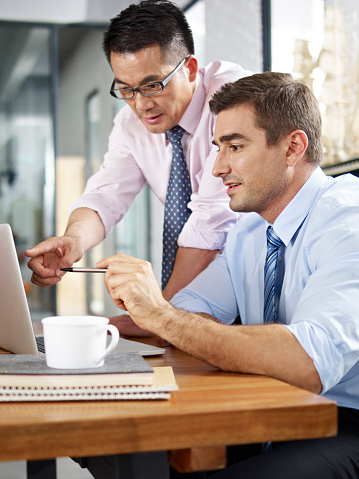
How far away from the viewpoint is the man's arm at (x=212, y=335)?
1027 millimetres

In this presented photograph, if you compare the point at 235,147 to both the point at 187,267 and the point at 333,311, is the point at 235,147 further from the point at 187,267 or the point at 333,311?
the point at 333,311

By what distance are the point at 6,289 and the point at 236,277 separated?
69 centimetres

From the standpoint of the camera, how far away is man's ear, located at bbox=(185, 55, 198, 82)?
2.13 metres

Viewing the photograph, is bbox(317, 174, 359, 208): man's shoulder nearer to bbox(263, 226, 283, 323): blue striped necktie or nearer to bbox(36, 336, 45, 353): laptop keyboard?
bbox(263, 226, 283, 323): blue striped necktie

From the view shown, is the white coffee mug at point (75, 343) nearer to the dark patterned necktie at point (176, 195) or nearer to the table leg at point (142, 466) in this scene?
the table leg at point (142, 466)

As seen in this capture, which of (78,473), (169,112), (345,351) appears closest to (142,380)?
(345,351)

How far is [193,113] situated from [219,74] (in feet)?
0.58

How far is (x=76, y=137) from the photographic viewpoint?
638 centimetres

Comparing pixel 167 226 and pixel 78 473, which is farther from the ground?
pixel 167 226

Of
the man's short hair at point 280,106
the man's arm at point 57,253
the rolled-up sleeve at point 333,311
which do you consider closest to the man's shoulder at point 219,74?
the man's short hair at point 280,106

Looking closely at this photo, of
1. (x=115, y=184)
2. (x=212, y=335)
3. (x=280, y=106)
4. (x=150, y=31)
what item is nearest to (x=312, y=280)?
(x=212, y=335)

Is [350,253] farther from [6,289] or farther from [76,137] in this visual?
[76,137]

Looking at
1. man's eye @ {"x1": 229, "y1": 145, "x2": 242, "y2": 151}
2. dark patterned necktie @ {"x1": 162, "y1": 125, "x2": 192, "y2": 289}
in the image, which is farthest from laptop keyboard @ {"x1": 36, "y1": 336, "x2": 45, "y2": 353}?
dark patterned necktie @ {"x1": 162, "y1": 125, "x2": 192, "y2": 289}

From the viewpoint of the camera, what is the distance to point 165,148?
2279 millimetres
